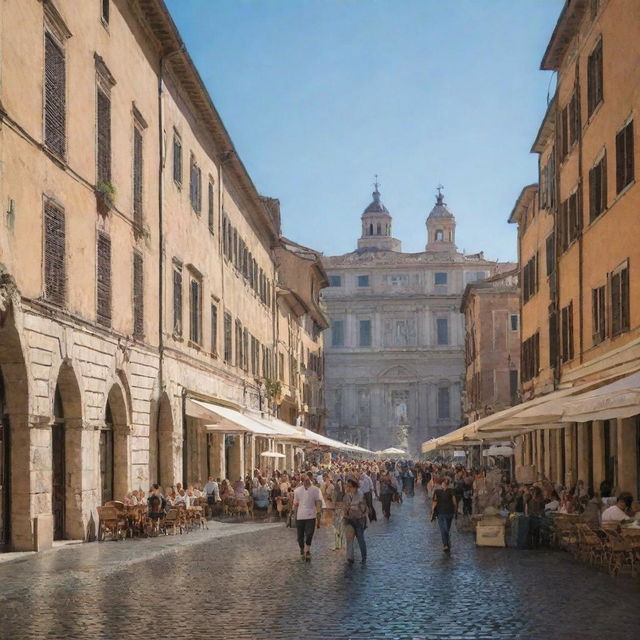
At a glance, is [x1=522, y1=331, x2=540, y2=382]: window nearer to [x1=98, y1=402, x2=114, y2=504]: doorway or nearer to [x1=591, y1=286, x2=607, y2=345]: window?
[x1=591, y1=286, x2=607, y2=345]: window

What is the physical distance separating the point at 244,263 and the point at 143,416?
56.6 ft

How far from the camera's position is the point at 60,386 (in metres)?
21.2

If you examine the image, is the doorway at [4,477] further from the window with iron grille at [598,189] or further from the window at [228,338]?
the window at [228,338]

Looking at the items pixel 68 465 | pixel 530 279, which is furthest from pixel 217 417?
pixel 530 279

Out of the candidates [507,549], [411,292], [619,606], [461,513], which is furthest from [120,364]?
[411,292]

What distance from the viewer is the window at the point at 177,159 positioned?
97.8ft

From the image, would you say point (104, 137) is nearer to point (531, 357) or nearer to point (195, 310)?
point (195, 310)

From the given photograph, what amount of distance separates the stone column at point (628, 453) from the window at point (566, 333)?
6.74 metres

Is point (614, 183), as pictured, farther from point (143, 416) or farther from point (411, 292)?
point (411, 292)

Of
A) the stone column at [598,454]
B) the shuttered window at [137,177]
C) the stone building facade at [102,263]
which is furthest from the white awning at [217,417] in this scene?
the stone column at [598,454]

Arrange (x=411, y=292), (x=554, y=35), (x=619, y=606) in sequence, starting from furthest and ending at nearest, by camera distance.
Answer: (x=411, y=292) < (x=554, y=35) < (x=619, y=606)

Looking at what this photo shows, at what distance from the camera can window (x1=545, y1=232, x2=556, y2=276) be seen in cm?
3328

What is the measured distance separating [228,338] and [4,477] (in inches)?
776

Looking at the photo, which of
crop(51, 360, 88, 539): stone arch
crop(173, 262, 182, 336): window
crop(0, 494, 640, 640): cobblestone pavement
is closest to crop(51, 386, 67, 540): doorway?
crop(51, 360, 88, 539): stone arch
